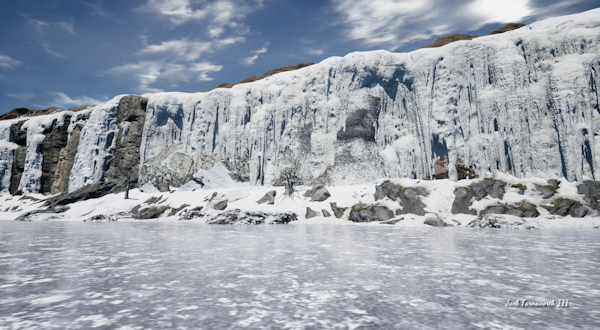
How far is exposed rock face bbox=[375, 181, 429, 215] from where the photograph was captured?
812 inches

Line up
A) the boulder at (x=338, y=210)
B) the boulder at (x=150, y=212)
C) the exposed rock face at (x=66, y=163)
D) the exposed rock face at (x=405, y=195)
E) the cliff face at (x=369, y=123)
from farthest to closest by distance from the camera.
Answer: the exposed rock face at (x=66, y=163)
the boulder at (x=150, y=212)
the cliff face at (x=369, y=123)
the boulder at (x=338, y=210)
the exposed rock face at (x=405, y=195)

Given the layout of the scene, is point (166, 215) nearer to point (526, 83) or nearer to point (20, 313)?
point (20, 313)

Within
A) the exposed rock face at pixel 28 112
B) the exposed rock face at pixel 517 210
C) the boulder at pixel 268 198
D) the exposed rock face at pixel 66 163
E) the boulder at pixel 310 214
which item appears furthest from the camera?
the exposed rock face at pixel 28 112

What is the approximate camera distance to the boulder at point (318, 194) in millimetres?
24978

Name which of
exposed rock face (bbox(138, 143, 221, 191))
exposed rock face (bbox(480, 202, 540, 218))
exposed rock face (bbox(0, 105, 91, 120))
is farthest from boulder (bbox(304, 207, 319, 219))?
exposed rock face (bbox(0, 105, 91, 120))

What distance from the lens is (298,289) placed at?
5000mm

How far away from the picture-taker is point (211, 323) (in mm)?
3508

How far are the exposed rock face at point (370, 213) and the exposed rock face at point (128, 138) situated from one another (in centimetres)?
2914

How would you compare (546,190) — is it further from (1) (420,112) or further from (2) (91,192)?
(2) (91,192)

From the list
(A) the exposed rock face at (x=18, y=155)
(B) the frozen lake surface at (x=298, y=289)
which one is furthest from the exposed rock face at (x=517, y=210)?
(A) the exposed rock face at (x=18, y=155)

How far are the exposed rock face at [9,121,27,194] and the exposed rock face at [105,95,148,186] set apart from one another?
700 inches

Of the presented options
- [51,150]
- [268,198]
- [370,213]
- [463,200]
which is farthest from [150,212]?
[51,150]

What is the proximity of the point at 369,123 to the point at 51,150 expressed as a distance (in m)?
44.4

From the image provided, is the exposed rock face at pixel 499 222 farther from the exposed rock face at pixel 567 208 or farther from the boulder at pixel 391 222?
the boulder at pixel 391 222
